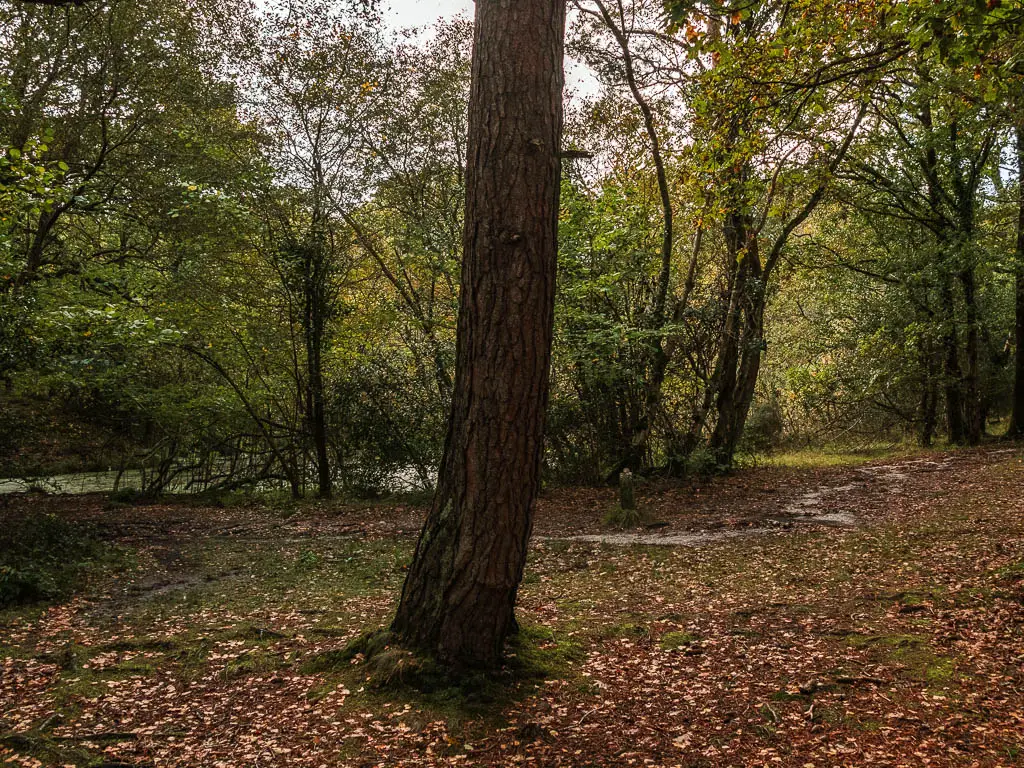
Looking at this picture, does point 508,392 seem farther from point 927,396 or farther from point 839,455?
point 927,396

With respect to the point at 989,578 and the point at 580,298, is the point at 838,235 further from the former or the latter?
the point at 989,578

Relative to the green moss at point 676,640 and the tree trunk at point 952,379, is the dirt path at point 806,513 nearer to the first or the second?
the green moss at point 676,640

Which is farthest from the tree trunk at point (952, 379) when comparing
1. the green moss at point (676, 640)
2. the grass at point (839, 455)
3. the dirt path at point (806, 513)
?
the green moss at point (676, 640)

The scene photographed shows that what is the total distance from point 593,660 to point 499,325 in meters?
2.09

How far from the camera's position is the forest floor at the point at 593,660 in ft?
9.75

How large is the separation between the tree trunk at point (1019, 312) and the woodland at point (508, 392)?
103 mm

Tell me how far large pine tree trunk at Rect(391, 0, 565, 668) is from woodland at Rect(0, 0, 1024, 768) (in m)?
0.02

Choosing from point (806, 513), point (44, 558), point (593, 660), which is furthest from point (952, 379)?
point (44, 558)

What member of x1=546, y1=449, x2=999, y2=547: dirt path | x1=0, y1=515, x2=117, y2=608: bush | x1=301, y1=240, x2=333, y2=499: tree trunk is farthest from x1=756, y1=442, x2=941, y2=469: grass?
x1=0, y1=515, x2=117, y2=608: bush

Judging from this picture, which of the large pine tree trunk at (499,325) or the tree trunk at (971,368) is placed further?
the tree trunk at (971,368)

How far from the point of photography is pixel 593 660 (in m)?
3.93

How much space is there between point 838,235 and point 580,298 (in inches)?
321

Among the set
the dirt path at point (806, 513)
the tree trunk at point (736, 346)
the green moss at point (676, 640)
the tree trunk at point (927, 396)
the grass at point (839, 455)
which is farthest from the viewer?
the tree trunk at point (927, 396)

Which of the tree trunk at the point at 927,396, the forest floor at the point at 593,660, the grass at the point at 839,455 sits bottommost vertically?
the forest floor at the point at 593,660
